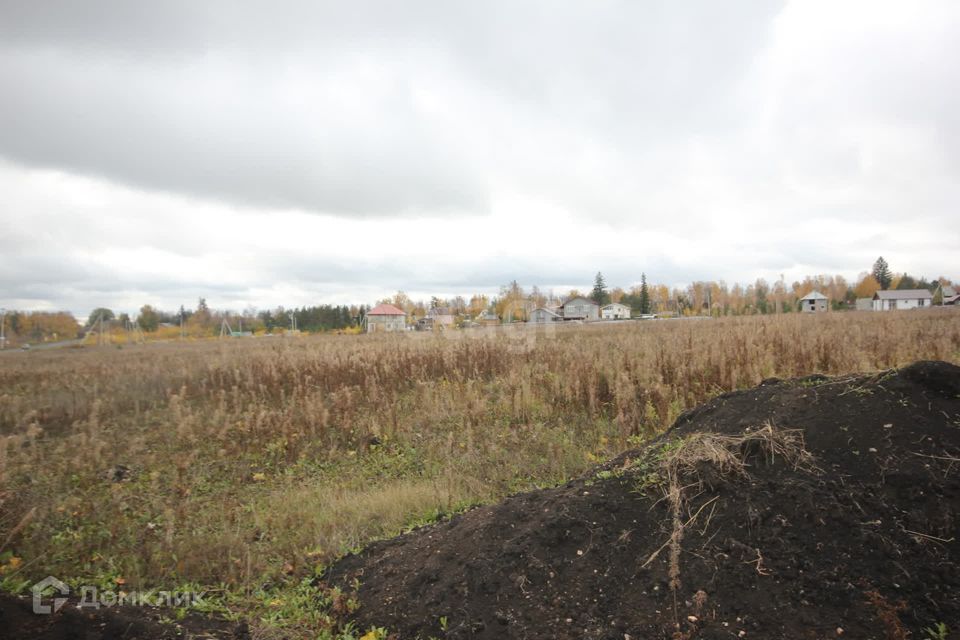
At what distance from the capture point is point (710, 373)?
811 centimetres

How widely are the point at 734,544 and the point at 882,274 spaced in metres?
118

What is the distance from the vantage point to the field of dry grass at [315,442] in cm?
441

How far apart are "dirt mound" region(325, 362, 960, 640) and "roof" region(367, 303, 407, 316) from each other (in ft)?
252

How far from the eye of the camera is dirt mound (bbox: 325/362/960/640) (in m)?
2.36

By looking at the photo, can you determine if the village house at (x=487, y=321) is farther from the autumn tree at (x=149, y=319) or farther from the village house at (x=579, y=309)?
the autumn tree at (x=149, y=319)

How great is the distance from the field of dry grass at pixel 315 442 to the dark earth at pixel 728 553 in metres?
1.47

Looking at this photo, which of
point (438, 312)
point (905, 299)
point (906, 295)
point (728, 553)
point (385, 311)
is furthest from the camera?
point (385, 311)

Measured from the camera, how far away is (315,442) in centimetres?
Answer: 743

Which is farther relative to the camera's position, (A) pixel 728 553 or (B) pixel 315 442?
(B) pixel 315 442

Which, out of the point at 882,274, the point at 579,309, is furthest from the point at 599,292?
the point at 882,274

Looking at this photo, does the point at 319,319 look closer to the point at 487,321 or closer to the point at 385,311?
the point at 385,311

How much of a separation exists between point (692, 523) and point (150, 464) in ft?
25.0

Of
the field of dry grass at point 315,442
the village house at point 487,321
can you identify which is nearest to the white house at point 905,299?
the village house at point 487,321

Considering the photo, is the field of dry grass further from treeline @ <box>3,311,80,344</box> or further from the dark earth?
treeline @ <box>3,311,80,344</box>
